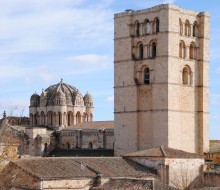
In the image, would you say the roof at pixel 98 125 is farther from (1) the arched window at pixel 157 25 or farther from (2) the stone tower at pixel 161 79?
(1) the arched window at pixel 157 25

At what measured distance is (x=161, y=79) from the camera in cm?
4959

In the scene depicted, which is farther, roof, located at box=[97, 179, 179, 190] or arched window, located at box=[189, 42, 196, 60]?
arched window, located at box=[189, 42, 196, 60]

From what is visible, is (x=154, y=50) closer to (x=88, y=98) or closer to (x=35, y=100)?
(x=88, y=98)

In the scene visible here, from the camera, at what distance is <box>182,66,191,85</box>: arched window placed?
169 feet

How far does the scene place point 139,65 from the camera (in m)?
51.5

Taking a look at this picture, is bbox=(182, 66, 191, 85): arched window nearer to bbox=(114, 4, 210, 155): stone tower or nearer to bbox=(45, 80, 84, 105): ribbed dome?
bbox=(114, 4, 210, 155): stone tower

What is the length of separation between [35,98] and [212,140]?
2305 centimetres

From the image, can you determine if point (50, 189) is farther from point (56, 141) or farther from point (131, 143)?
point (56, 141)

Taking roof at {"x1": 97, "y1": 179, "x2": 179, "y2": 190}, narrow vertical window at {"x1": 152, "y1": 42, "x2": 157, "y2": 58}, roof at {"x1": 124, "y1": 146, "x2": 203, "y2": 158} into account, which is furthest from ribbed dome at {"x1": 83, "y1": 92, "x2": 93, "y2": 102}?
roof at {"x1": 97, "y1": 179, "x2": 179, "y2": 190}

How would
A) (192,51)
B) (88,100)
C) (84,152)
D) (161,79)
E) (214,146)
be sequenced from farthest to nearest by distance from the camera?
1. (88,100)
2. (84,152)
3. (214,146)
4. (192,51)
5. (161,79)

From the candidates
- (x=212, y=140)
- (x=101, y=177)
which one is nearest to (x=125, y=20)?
(x=212, y=140)

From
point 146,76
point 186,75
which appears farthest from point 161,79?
point 186,75

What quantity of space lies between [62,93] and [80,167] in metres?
31.5

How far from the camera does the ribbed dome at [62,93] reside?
6962 cm
